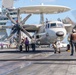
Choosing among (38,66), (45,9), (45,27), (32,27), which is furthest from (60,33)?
(45,9)

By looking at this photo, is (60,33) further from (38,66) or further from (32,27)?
(38,66)

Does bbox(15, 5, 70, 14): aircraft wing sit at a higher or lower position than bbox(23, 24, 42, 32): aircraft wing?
higher

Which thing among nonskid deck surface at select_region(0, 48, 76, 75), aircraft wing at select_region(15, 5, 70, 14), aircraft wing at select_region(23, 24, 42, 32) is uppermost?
aircraft wing at select_region(15, 5, 70, 14)

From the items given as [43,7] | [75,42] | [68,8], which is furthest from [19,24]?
[75,42]

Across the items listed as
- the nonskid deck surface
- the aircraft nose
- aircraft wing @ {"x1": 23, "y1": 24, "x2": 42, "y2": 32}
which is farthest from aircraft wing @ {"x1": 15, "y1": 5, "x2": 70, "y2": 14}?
the nonskid deck surface

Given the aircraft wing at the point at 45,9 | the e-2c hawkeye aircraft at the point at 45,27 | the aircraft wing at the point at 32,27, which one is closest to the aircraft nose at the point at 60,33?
the e-2c hawkeye aircraft at the point at 45,27

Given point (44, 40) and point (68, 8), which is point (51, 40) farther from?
point (68, 8)

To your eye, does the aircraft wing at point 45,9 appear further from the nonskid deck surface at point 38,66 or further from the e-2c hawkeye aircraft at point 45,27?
the nonskid deck surface at point 38,66

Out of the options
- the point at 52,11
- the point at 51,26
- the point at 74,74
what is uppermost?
the point at 52,11

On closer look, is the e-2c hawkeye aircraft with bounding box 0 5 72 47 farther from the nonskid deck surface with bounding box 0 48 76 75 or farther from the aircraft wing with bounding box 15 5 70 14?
the nonskid deck surface with bounding box 0 48 76 75

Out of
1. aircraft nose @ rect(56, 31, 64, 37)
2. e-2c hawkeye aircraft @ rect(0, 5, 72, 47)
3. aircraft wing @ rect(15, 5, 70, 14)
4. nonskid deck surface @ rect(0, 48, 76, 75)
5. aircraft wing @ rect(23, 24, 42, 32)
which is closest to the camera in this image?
nonskid deck surface @ rect(0, 48, 76, 75)

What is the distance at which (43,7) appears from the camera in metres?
47.8

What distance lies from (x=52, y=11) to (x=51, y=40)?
66.2 feet

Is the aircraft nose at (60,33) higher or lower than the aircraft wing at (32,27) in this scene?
lower
